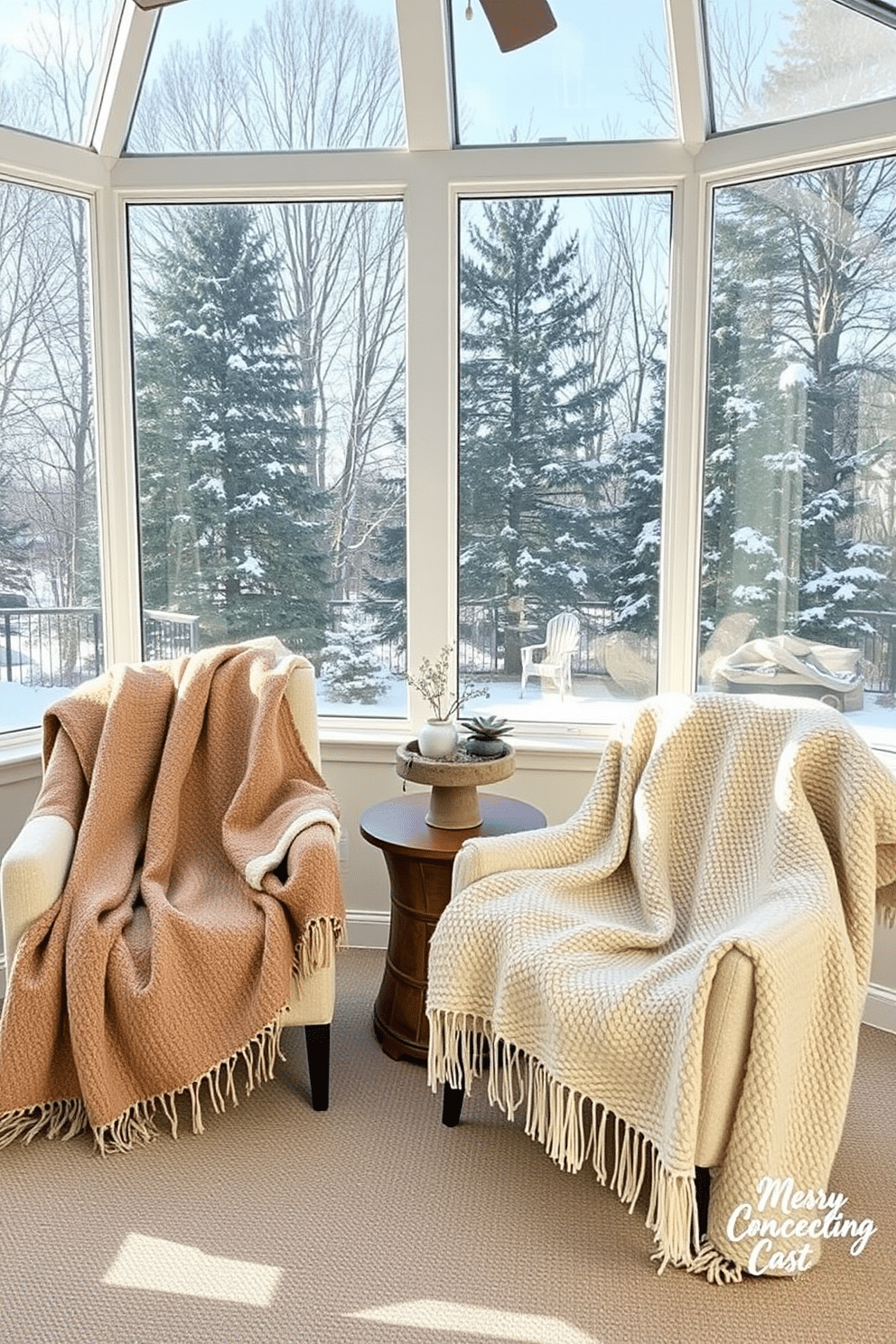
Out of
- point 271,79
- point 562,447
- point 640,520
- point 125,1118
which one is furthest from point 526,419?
point 125,1118

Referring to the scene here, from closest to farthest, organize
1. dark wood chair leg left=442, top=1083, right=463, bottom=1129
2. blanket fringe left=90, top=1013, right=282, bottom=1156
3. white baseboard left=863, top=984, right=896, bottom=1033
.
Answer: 1. blanket fringe left=90, top=1013, right=282, bottom=1156
2. dark wood chair leg left=442, top=1083, right=463, bottom=1129
3. white baseboard left=863, top=984, right=896, bottom=1033

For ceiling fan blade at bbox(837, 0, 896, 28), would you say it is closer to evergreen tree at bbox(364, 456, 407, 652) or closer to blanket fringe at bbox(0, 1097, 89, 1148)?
evergreen tree at bbox(364, 456, 407, 652)

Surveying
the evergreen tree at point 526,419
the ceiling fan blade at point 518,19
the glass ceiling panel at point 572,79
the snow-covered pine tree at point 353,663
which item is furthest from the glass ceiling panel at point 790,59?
the snow-covered pine tree at point 353,663

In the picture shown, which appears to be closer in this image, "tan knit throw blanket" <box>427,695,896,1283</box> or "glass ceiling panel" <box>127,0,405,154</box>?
"tan knit throw blanket" <box>427,695,896,1283</box>

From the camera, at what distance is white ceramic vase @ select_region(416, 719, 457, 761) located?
274 cm

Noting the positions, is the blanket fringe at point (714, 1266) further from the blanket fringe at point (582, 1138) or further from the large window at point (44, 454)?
the large window at point (44, 454)

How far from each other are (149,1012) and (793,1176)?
1292mm

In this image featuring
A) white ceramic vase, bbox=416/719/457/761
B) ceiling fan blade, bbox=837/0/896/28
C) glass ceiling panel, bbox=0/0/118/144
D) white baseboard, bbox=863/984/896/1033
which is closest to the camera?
ceiling fan blade, bbox=837/0/896/28

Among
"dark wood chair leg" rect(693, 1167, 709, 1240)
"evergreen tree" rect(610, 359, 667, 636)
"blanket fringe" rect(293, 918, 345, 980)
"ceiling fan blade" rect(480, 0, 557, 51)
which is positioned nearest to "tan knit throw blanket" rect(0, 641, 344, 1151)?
"blanket fringe" rect(293, 918, 345, 980)

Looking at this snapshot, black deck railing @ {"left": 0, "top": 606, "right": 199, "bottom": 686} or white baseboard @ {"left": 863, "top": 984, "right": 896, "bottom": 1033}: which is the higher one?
black deck railing @ {"left": 0, "top": 606, "right": 199, "bottom": 686}

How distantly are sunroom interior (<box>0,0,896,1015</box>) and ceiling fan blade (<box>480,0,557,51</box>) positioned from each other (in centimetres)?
123

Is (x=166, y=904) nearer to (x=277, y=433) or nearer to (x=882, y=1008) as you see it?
(x=277, y=433)

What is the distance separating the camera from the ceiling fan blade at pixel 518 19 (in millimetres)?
1825

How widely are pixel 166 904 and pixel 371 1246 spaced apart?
0.82 m
